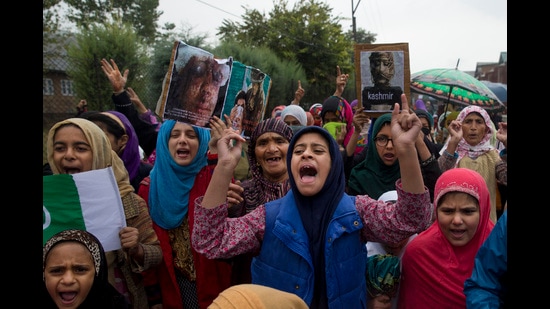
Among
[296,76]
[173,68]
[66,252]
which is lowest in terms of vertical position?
[66,252]

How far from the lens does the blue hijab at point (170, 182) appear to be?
281 centimetres

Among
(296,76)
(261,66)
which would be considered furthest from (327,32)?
(261,66)

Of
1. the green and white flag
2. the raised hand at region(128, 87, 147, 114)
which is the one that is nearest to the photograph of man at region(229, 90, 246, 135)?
the green and white flag

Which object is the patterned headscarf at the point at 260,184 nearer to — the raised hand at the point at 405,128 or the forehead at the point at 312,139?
the forehead at the point at 312,139

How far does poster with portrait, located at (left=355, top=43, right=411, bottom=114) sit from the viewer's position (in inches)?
127

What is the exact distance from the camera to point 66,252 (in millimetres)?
1938

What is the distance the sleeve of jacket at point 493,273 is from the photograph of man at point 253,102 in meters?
1.66

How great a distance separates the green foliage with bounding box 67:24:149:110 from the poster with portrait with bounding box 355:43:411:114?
6.20 meters

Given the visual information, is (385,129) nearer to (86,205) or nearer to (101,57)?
(86,205)

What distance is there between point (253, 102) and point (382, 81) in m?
0.96

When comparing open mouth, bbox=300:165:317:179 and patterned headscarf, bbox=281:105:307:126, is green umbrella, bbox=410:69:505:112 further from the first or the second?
open mouth, bbox=300:165:317:179
